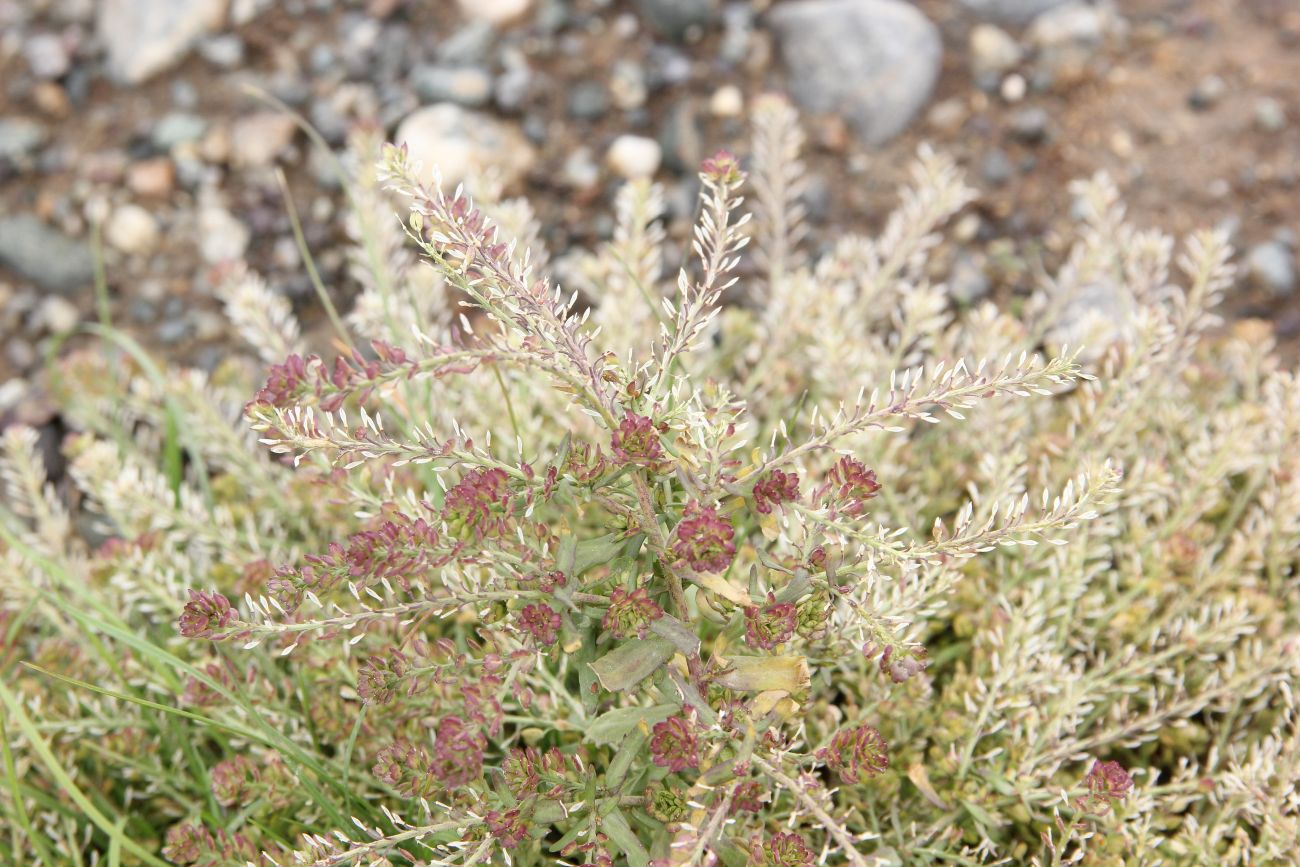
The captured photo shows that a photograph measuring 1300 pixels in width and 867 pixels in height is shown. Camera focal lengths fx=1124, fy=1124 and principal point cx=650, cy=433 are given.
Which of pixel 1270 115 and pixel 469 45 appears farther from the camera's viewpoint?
pixel 469 45

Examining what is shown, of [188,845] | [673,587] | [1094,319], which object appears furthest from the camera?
[1094,319]

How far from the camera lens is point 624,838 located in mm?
1924

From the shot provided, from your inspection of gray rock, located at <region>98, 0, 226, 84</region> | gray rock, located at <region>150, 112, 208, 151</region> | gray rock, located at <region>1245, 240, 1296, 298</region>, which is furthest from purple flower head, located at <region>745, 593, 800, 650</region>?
gray rock, located at <region>98, 0, 226, 84</region>

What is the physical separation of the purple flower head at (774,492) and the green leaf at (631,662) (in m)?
0.28

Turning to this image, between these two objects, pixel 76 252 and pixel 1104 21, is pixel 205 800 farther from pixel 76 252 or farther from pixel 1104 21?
pixel 1104 21

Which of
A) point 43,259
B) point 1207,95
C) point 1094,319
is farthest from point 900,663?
point 43,259

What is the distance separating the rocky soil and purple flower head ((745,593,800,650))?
2702 mm

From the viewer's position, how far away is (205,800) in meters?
2.65

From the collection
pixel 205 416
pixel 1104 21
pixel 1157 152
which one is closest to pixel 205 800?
pixel 205 416

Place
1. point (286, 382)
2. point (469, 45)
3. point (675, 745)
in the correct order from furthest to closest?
1. point (469, 45)
2. point (675, 745)
3. point (286, 382)

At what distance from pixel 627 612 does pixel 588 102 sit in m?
3.31

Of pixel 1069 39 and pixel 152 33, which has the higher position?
pixel 152 33

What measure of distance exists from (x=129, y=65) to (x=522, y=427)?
9.98 feet

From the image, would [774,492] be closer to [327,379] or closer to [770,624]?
[770,624]
